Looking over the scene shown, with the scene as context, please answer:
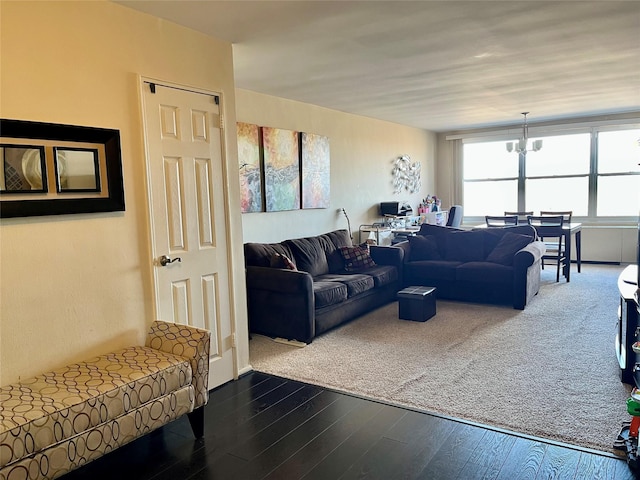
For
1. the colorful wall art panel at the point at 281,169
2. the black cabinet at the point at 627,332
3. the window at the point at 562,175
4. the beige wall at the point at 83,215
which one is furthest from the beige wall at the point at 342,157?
the black cabinet at the point at 627,332

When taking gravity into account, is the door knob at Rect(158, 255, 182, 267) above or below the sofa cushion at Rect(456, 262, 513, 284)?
above

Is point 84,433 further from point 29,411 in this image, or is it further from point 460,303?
point 460,303

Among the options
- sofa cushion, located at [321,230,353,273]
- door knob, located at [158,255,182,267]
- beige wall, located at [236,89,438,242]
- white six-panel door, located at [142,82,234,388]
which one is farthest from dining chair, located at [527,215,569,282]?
door knob, located at [158,255,182,267]

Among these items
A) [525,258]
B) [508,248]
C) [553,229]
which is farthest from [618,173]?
[525,258]

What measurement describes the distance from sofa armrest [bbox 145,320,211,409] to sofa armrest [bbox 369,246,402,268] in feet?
11.1

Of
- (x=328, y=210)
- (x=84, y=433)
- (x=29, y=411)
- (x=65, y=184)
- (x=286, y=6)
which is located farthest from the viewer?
(x=328, y=210)

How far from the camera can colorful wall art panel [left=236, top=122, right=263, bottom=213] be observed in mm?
4930

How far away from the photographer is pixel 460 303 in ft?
18.0

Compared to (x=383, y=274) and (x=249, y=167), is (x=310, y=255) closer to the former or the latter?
(x=383, y=274)

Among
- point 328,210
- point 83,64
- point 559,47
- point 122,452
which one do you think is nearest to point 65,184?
point 83,64

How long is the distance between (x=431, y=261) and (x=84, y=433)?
4517 millimetres

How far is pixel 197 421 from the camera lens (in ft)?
8.77

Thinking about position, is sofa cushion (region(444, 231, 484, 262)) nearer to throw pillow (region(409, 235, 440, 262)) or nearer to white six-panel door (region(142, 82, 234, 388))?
throw pillow (region(409, 235, 440, 262))

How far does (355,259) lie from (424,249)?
105 cm
